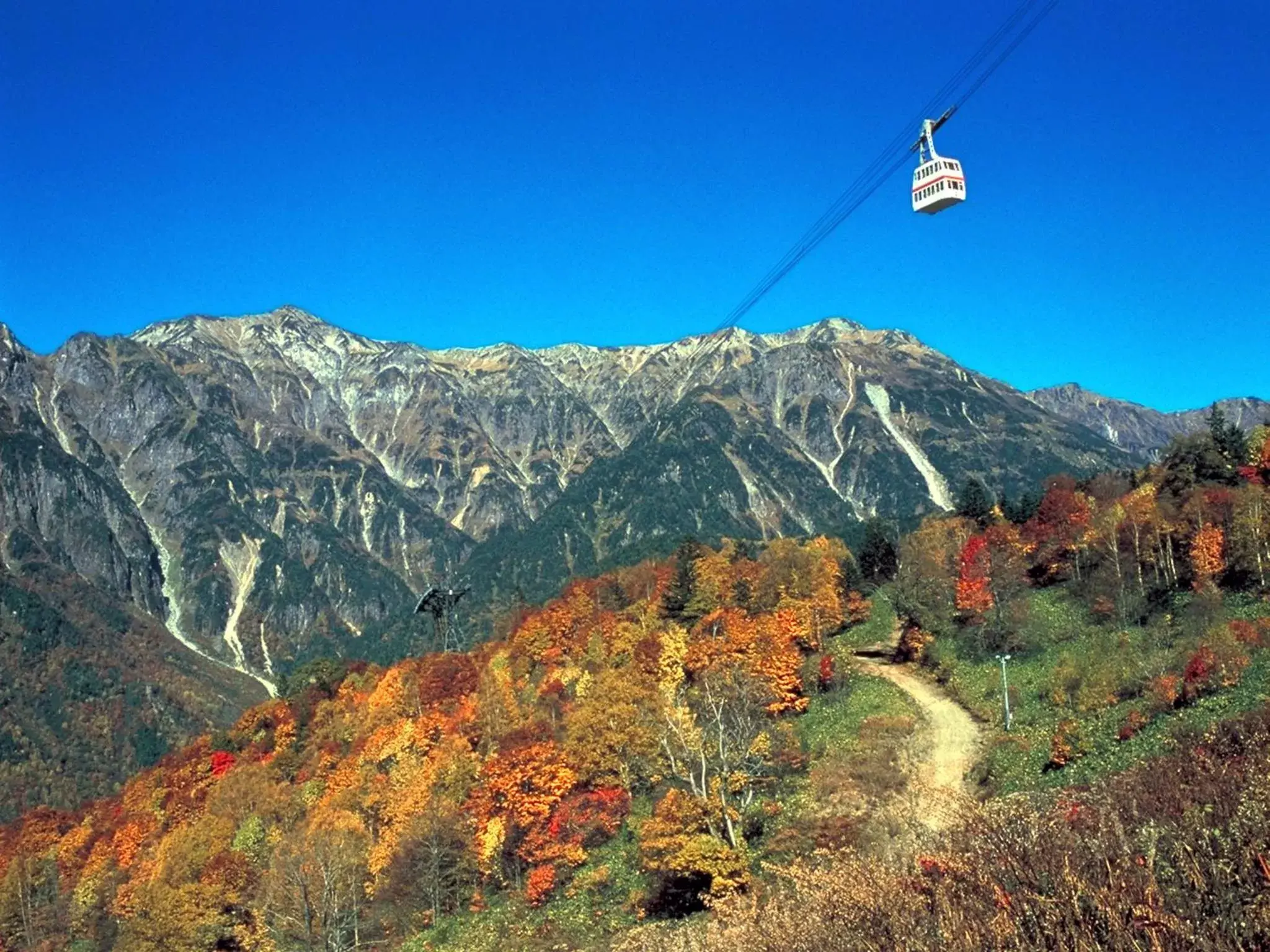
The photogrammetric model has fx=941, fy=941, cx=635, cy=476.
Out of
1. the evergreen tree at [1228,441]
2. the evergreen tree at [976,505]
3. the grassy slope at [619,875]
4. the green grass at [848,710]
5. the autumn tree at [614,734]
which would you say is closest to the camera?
the grassy slope at [619,875]

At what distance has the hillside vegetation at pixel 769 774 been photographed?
49.1 feet

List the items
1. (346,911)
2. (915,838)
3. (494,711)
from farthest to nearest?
(494,711) → (346,911) → (915,838)

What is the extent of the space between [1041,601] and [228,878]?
6635cm

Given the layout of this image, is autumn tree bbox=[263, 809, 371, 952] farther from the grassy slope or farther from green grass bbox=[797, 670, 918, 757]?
green grass bbox=[797, 670, 918, 757]

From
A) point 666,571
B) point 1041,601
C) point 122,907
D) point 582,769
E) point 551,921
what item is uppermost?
point 666,571

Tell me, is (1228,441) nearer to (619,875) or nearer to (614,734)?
(614,734)

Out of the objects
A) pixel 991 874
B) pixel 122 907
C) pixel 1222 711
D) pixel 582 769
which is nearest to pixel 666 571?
pixel 582 769

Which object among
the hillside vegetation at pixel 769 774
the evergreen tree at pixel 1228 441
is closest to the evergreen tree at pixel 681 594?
the hillside vegetation at pixel 769 774

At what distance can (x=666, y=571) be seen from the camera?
110 m

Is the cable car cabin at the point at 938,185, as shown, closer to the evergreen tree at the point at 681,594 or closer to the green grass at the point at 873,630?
the green grass at the point at 873,630

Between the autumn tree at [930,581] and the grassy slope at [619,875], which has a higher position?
the autumn tree at [930,581]

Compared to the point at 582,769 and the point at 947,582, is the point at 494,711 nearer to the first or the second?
the point at 582,769

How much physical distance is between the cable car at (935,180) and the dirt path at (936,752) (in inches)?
564

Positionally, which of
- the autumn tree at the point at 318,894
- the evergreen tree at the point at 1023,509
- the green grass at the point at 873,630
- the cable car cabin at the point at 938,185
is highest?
the evergreen tree at the point at 1023,509
